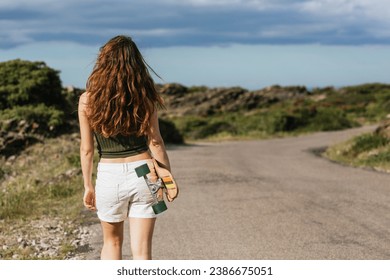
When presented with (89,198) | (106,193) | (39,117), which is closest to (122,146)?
(106,193)

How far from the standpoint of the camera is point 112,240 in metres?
4.68

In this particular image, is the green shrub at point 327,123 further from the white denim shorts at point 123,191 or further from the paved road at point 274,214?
the white denim shorts at point 123,191

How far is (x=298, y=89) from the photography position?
217 ft

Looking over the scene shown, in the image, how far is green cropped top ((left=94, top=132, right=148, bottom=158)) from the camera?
4436 mm

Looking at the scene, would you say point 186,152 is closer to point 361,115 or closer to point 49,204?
point 49,204

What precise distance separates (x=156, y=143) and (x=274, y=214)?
5263 mm

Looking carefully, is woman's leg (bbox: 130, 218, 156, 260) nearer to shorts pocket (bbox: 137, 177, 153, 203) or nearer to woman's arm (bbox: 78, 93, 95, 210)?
shorts pocket (bbox: 137, 177, 153, 203)

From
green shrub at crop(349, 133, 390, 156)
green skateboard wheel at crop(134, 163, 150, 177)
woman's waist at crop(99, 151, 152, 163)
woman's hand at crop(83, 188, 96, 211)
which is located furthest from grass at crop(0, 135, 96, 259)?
green shrub at crop(349, 133, 390, 156)

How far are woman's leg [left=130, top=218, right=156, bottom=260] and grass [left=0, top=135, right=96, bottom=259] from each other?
8.94 feet

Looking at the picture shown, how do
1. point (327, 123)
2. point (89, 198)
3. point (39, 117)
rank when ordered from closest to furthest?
point (89, 198), point (39, 117), point (327, 123)

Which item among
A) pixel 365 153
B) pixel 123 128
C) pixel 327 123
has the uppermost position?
pixel 123 128

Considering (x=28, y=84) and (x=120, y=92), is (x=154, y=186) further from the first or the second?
(x=28, y=84)

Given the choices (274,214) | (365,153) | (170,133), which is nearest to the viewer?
(274,214)

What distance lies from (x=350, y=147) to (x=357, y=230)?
1044cm
